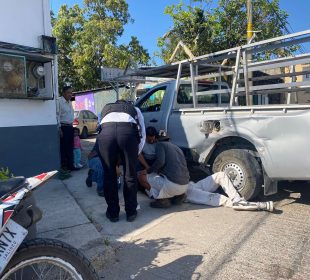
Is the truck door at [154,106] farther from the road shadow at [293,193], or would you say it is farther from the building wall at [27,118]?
the road shadow at [293,193]

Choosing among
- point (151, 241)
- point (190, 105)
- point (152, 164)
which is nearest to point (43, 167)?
point (152, 164)

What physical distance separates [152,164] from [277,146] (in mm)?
1820

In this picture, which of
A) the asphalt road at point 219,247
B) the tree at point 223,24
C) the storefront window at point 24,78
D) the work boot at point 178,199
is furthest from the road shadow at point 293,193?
the tree at point 223,24

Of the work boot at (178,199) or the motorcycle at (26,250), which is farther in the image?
the work boot at (178,199)

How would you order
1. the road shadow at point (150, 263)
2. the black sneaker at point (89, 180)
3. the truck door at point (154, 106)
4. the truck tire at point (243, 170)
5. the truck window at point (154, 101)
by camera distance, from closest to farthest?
the road shadow at point (150, 263)
the truck tire at point (243, 170)
the black sneaker at point (89, 180)
the truck door at point (154, 106)
the truck window at point (154, 101)

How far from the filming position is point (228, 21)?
1612 cm

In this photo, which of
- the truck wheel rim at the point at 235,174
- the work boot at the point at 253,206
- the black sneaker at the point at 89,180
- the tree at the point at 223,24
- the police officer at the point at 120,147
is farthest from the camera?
the tree at the point at 223,24

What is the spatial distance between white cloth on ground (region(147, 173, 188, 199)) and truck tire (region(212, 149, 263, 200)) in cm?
78

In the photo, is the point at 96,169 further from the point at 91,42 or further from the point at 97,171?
the point at 91,42

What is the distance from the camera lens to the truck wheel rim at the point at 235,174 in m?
5.82

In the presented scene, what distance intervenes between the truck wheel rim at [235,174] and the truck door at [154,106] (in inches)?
67.9

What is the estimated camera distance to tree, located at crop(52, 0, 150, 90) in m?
23.2

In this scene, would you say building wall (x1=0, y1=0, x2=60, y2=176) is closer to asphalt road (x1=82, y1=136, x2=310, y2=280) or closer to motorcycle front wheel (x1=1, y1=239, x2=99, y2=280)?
asphalt road (x1=82, y1=136, x2=310, y2=280)

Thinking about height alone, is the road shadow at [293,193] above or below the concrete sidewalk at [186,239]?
above
